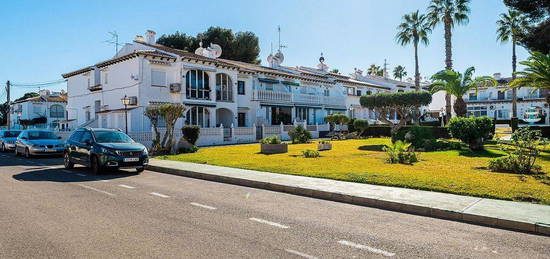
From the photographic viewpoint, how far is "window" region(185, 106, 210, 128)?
30375mm

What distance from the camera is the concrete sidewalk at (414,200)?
20.8ft

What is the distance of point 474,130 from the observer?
17344 mm

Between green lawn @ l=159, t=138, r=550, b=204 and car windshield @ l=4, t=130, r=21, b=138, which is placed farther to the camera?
car windshield @ l=4, t=130, r=21, b=138

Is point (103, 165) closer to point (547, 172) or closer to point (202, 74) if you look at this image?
point (547, 172)

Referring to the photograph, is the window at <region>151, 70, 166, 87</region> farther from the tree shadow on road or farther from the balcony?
the tree shadow on road

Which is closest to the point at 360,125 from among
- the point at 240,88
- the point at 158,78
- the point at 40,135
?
the point at 240,88

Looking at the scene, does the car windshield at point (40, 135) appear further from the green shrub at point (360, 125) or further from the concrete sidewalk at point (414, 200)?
the green shrub at point (360, 125)

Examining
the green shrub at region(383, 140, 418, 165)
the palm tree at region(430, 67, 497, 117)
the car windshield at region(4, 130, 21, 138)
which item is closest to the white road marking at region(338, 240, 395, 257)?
the green shrub at region(383, 140, 418, 165)

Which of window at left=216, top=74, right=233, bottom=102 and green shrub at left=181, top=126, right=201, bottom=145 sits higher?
window at left=216, top=74, right=233, bottom=102

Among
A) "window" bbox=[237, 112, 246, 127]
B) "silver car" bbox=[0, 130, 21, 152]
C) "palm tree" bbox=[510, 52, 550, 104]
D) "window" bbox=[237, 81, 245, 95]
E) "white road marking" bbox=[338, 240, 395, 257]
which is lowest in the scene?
"white road marking" bbox=[338, 240, 395, 257]

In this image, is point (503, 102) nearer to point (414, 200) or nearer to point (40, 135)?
point (414, 200)

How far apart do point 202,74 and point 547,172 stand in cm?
2529

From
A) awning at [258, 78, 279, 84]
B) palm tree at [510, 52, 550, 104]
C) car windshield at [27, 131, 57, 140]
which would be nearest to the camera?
palm tree at [510, 52, 550, 104]

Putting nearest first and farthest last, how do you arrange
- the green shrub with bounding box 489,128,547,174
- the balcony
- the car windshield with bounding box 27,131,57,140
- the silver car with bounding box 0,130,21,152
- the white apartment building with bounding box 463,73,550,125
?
the green shrub with bounding box 489,128,547,174 → the car windshield with bounding box 27,131,57,140 → the silver car with bounding box 0,130,21,152 → the balcony → the white apartment building with bounding box 463,73,550,125
